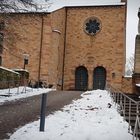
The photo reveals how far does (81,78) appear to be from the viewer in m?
41.3

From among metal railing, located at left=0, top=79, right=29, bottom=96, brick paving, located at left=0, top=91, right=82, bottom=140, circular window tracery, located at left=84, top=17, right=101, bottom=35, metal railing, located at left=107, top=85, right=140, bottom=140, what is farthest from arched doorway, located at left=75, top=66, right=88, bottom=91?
brick paving, located at left=0, top=91, right=82, bottom=140

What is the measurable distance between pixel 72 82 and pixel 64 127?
29974 millimetres

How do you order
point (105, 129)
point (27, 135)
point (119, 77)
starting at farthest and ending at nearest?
point (119, 77)
point (105, 129)
point (27, 135)

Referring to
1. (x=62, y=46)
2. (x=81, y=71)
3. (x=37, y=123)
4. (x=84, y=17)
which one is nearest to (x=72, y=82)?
(x=81, y=71)

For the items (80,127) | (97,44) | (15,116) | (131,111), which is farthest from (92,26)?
(80,127)

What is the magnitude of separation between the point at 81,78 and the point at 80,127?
30.1 metres

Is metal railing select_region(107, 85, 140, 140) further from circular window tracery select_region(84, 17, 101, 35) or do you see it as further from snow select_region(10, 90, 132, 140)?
circular window tracery select_region(84, 17, 101, 35)

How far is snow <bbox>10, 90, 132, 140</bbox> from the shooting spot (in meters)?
10.3

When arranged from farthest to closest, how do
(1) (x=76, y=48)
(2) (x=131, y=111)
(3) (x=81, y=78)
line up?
1. (1) (x=76, y=48)
2. (3) (x=81, y=78)
3. (2) (x=131, y=111)

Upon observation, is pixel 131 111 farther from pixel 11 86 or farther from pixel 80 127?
pixel 11 86

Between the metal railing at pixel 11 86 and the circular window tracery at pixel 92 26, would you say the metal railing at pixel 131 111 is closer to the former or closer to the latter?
the metal railing at pixel 11 86

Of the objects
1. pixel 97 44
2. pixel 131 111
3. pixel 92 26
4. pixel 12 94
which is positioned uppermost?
pixel 92 26

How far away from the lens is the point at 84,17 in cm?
4234

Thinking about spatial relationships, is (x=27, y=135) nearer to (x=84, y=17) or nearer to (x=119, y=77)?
(x=119, y=77)
